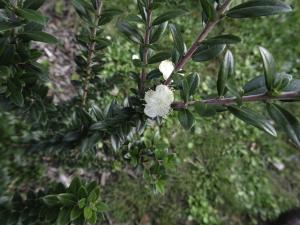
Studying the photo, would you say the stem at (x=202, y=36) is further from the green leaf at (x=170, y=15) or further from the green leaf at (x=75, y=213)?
the green leaf at (x=75, y=213)

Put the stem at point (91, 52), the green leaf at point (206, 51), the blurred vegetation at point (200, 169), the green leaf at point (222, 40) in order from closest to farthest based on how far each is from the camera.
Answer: the green leaf at point (222, 40) < the green leaf at point (206, 51) < the stem at point (91, 52) < the blurred vegetation at point (200, 169)

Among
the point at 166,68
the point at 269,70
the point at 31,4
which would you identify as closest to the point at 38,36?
the point at 31,4

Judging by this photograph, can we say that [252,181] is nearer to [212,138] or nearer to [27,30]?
[212,138]

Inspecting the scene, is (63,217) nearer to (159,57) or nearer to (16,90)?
(16,90)

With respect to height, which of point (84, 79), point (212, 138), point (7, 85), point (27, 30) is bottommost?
point (212, 138)

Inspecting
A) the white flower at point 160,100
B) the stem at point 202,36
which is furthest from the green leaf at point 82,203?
the stem at point 202,36

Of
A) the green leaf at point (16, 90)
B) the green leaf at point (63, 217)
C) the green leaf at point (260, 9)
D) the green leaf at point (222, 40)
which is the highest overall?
the green leaf at point (260, 9)

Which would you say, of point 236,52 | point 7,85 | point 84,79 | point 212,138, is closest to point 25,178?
point 84,79
